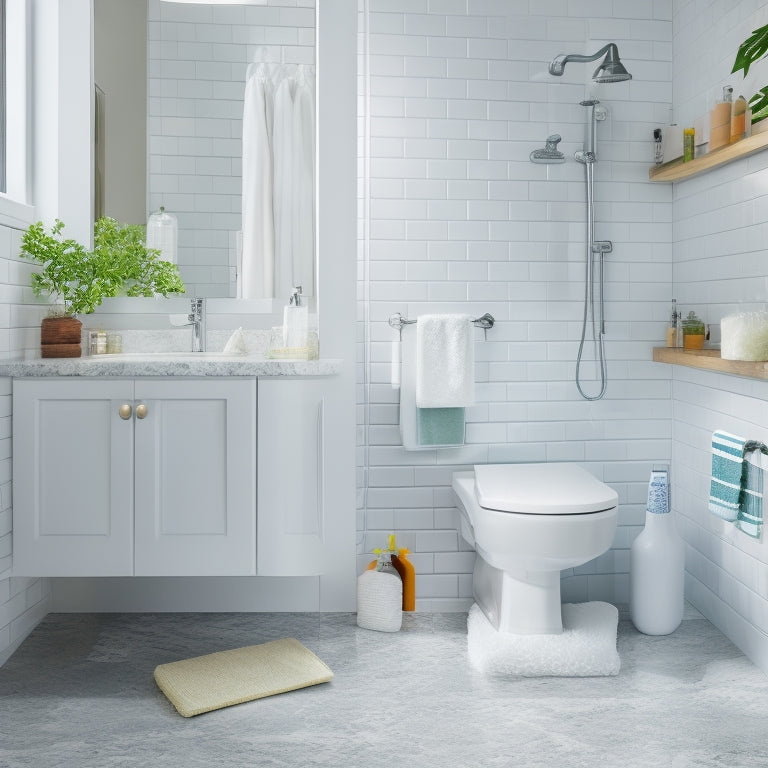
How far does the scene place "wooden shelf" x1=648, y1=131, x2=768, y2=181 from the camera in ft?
8.10

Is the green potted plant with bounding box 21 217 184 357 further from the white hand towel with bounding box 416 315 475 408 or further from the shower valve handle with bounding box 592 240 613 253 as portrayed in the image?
the shower valve handle with bounding box 592 240 613 253

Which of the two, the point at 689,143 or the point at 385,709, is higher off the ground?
the point at 689,143

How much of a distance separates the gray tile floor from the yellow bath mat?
3 cm

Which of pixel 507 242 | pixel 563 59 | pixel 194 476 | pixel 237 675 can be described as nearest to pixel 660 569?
pixel 507 242

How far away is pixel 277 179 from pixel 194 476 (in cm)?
118

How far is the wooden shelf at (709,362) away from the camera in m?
2.36

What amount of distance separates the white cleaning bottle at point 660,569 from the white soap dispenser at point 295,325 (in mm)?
1301

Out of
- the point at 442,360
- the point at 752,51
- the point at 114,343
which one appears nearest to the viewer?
the point at 752,51

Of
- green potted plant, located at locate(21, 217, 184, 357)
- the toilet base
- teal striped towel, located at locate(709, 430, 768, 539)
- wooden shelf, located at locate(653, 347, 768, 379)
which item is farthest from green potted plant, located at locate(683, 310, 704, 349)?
green potted plant, located at locate(21, 217, 184, 357)

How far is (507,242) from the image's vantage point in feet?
10.3

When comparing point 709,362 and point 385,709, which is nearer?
point 385,709

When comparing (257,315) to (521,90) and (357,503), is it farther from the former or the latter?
(521,90)

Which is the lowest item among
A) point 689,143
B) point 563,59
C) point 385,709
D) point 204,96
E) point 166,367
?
point 385,709

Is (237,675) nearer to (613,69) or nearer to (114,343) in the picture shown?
(114,343)
